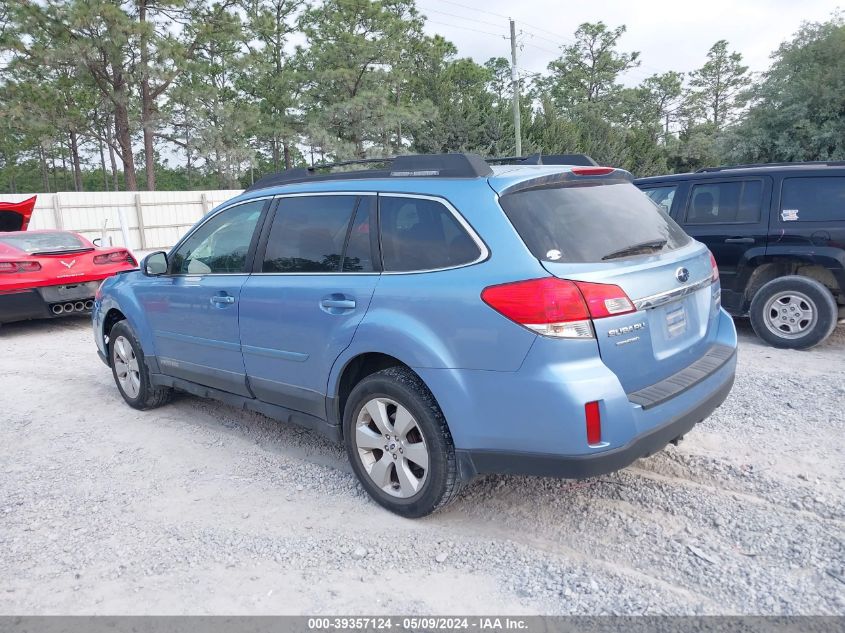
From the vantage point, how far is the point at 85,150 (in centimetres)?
5259

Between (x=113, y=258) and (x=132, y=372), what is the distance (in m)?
4.58

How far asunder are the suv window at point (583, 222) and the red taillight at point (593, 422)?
25.3 inches

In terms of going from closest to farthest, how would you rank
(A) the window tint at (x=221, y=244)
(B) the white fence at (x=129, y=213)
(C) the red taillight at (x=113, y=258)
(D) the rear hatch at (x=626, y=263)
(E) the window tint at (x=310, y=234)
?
(D) the rear hatch at (x=626, y=263), (E) the window tint at (x=310, y=234), (A) the window tint at (x=221, y=244), (C) the red taillight at (x=113, y=258), (B) the white fence at (x=129, y=213)

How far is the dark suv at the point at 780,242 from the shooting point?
5.94 metres

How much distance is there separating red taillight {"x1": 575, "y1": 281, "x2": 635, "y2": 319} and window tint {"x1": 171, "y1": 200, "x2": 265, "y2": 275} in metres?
2.28

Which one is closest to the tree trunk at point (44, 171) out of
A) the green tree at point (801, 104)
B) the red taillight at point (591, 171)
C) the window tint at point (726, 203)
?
the green tree at point (801, 104)

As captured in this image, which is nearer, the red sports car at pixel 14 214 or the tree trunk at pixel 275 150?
the red sports car at pixel 14 214

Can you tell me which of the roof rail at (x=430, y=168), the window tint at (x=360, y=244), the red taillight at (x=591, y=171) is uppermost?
the roof rail at (x=430, y=168)

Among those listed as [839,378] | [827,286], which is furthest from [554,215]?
[827,286]

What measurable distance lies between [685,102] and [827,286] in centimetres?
6249

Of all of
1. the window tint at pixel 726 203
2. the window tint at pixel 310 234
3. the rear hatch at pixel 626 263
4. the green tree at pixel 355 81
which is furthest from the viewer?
the green tree at pixel 355 81

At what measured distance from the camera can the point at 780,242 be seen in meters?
6.18

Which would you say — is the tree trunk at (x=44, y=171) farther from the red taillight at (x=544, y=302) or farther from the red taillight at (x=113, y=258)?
the red taillight at (x=544, y=302)

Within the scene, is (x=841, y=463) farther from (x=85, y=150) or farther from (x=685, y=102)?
(x=685, y=102)
